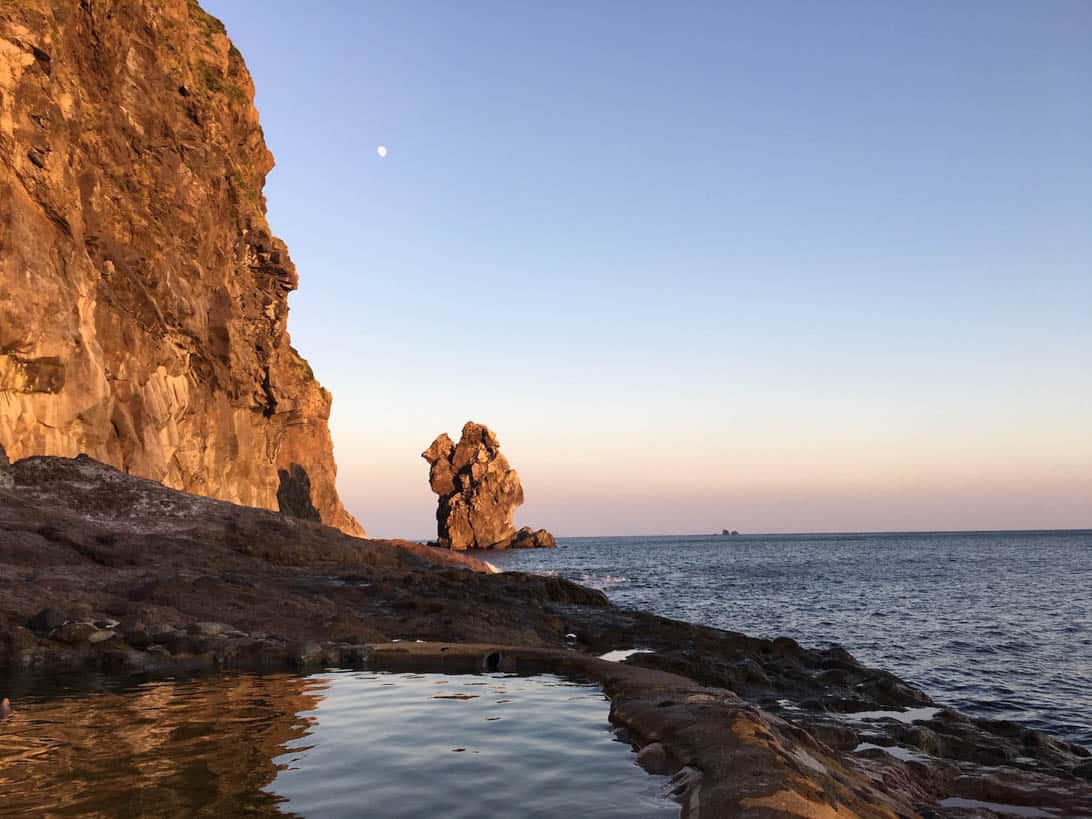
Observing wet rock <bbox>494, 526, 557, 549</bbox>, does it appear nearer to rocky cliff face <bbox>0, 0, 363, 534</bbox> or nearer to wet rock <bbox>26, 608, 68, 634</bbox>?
rocky cliff face <bbox>0, 0, 363, 534</bbox>

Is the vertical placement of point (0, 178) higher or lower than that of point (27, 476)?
higher

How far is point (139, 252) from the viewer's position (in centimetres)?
4541

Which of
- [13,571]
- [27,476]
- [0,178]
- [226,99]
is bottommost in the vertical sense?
[13,571]

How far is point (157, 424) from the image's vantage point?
147 feet

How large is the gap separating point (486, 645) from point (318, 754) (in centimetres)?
927

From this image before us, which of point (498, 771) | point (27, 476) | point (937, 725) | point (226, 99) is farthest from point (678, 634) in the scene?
point (226, 99)

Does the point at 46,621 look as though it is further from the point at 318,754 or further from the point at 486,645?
the point at 318,754

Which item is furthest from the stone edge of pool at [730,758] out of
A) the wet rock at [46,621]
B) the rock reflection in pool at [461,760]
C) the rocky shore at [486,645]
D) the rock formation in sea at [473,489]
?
the rock formation in sea at [473,489]

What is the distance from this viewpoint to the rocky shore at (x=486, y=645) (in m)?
8.84

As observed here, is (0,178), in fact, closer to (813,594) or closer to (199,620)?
(199,620)

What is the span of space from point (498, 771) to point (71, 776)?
4431 millimetres

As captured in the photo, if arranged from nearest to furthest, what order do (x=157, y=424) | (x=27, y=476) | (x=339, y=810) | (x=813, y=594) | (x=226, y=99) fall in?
(x=339, y=810) < (x=27, y=476) < (x=157, y=424) < (x=813, y=594) < (x=226, y=99)

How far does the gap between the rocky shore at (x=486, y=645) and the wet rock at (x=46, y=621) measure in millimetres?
40

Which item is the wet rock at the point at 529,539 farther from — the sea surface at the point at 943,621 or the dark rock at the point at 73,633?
the dark rock at the point at 73,633
